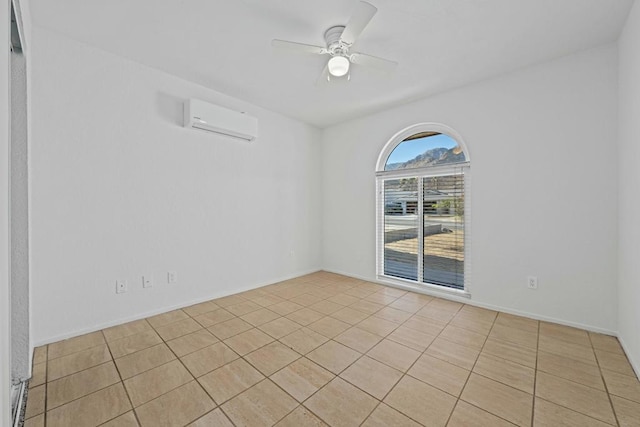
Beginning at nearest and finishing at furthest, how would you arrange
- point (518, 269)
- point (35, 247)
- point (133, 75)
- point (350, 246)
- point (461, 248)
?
1. point (35, 247)
2. point (133, 75)
3. point (518, 269)
4. point (461, 248)
5. point (350, 246)

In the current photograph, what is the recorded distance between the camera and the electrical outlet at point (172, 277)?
9.93ft

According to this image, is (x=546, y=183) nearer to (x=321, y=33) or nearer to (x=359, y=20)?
(x=359, y=20)

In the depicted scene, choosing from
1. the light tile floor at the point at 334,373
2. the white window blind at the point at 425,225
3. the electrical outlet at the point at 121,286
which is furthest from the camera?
the white window blind at the point at 425,225

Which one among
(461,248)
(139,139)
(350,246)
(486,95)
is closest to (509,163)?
(486,95)

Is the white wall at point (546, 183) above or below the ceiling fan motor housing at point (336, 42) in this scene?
below

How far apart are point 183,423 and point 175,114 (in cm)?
292

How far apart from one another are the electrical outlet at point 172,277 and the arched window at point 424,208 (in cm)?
281

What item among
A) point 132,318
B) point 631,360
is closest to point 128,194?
point 132,318

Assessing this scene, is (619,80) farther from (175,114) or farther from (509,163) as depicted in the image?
(175,114)

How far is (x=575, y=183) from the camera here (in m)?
2.59

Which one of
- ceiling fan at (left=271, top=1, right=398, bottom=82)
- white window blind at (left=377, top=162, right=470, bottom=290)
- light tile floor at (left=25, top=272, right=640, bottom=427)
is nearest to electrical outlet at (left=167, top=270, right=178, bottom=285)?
light tile floor at (left=25, top=272, right=640, bottom=427)

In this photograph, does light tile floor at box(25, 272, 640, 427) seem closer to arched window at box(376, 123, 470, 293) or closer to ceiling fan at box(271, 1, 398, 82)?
arched window at box(376, 123, 470, 293)

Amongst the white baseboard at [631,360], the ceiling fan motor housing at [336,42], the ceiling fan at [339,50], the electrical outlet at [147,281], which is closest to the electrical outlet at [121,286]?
the electrical outlet at [147,281]

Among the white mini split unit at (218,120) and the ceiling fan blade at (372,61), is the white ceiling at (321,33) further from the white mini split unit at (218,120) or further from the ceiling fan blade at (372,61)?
the white mini split unit at (218,120)
